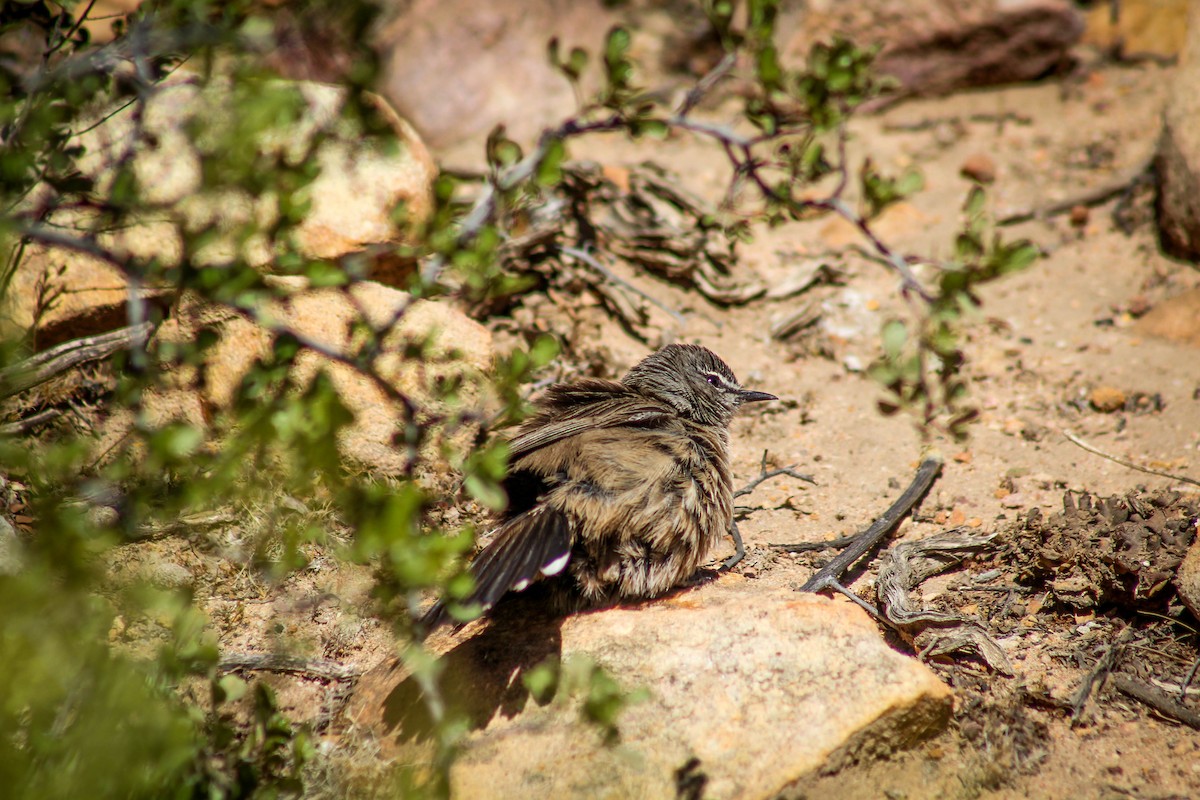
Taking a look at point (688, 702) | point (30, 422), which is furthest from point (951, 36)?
point (30, 422)

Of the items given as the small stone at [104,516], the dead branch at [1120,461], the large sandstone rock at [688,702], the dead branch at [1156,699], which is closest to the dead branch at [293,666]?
the large sandstone rock at [688,702]

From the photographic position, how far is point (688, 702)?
3.50 meters

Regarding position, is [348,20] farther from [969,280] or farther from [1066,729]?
[1066,729]

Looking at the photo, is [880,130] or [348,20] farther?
[880,130]

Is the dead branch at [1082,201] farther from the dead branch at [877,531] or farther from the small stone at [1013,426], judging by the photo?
the dead branch at [877,531]

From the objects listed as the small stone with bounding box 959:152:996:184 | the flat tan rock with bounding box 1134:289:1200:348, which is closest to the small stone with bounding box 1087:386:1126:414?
the flat tan rock with bounding box 1134:289:1200:348

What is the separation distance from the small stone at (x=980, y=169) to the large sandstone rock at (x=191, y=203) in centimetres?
434

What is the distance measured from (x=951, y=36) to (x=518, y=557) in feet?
21.6

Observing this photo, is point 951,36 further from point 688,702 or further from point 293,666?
point 293,666

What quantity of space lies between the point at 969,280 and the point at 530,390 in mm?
2703

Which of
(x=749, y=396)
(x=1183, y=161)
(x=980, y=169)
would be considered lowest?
(x=749, y=396)

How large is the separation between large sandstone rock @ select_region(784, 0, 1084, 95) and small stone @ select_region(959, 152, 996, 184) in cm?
110

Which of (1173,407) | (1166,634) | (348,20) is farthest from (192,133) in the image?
(1173,407)

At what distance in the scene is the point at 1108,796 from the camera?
131 inches
